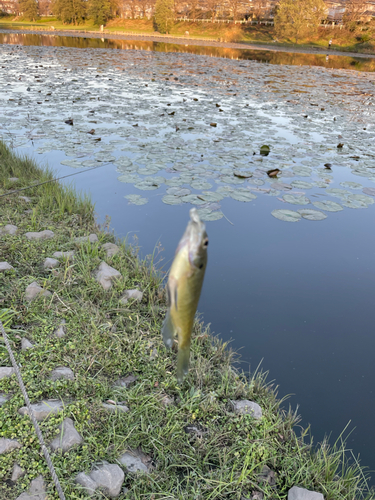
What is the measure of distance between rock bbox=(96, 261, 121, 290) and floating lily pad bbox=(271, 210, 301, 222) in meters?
2.50

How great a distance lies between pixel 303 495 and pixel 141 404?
99 cm

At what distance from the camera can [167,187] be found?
194 inches

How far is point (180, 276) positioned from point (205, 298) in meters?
2.65

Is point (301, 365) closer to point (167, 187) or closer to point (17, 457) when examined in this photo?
point (17, 457)

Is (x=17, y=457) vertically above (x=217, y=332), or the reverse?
(x=17, y=457)

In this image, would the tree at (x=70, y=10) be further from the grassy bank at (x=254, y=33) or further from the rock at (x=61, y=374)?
the rock at (x=61, y=374)

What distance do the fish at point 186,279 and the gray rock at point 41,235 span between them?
9.78 feet

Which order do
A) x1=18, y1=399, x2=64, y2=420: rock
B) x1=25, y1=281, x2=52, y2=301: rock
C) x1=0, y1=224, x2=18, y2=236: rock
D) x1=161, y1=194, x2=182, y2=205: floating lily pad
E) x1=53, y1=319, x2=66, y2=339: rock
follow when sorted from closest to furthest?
x1=18, y1=399, x2=64, y2=420: rock, x1=53, y1=319, x2=66, y2=339: rock, x1=25, y1=281, x2=52, y2=301: rock, x1=0, y1=224, x2=18, y2=236: rock, x1=161, y1=194, x2=182, y2=205: floating lily pad

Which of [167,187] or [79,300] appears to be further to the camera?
[167,187]

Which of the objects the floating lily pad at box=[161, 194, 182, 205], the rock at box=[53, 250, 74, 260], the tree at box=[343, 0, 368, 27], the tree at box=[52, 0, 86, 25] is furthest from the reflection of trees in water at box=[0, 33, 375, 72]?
the tree at box=[52, 0, 86, 25]

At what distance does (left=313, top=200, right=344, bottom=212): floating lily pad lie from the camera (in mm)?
4635

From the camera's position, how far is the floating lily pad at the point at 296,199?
186 inches

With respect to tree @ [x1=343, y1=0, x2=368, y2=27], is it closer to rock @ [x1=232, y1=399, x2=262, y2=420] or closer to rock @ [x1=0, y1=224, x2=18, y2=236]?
rock @ [x1=0, y1=224, x2=18, y2=236]

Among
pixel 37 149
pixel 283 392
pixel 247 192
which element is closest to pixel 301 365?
pixel 283 392
